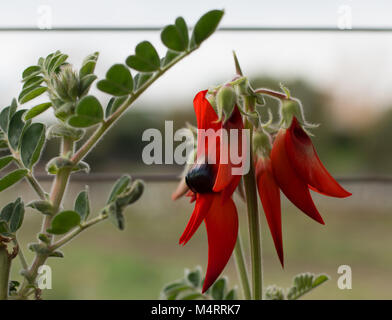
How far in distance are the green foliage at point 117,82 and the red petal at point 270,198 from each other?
11cm

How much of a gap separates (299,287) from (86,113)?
28 centimetres

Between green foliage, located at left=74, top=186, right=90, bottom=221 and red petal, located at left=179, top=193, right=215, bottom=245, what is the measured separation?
0.08 meters

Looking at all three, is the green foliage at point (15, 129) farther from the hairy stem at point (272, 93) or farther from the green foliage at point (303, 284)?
the green foliage at point (303, 284)

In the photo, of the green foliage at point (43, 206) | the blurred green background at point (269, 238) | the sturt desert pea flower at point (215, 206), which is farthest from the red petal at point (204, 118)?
the blurred green background at point (269, 238)

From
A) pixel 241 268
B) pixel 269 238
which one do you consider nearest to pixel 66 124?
pixel 241 268

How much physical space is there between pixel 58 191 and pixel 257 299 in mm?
166

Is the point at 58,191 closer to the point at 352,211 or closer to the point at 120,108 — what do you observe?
the point at 120,108

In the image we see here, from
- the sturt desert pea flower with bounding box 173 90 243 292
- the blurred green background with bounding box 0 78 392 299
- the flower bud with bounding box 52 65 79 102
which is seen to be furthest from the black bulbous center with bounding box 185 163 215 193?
the blurred green background with bounding box 0 78 392 299

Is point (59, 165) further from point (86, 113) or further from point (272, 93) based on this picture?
point (272, 93)

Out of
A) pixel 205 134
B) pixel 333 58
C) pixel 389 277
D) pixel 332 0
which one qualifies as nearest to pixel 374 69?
pixel 333 58

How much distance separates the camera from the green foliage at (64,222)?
1.12 feet

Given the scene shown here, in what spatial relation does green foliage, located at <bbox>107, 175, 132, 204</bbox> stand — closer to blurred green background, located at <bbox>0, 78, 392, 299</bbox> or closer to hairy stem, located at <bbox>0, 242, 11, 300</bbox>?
hairy stem, located at <bbox>0, 242, 11, 300</bbox>

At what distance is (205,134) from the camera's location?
0.39m
